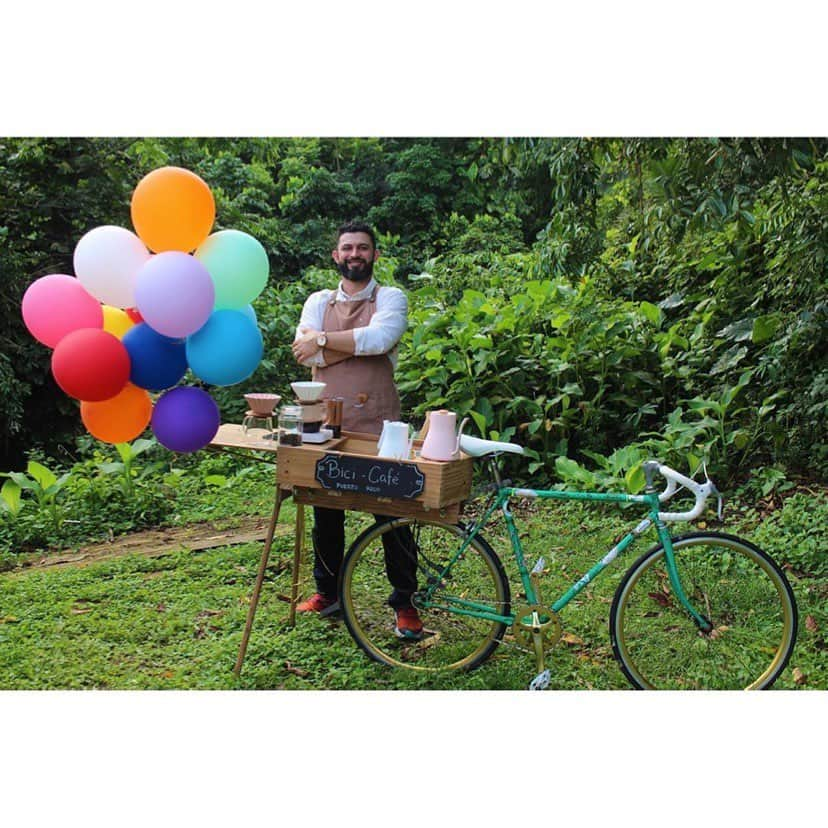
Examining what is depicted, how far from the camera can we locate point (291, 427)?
3314 millimetres

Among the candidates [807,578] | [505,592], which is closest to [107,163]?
[505,592]

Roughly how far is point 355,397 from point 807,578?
88.2 inches

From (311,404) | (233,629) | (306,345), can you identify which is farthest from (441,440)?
(233,629)

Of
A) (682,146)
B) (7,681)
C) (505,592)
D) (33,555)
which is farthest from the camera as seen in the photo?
(33,555)

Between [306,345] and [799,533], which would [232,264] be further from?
[799,533]

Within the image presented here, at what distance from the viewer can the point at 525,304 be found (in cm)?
594

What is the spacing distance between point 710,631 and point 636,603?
0.38 meters

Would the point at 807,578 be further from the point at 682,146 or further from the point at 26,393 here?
the point at 26,393

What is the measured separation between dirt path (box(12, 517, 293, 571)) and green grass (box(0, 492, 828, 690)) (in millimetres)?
101

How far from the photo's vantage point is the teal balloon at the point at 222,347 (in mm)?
3189

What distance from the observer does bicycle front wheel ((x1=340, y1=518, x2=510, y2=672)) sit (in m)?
3.27

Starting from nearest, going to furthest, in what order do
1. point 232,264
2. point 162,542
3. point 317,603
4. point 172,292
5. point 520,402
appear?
point 172,292 < point 232,264 < point 317,603 < point 162,542 < point 520,402

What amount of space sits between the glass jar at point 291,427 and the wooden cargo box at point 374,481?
0.10ft

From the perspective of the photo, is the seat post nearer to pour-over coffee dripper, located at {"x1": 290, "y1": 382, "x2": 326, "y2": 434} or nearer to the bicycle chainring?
the bicycle chainring
